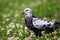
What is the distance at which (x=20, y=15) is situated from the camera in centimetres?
1247

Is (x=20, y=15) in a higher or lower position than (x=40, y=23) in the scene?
lower

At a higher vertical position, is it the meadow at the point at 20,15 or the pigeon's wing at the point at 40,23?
the pigeon's wing at the point at 40,23

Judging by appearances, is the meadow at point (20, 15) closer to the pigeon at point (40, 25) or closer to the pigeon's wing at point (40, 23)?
Answer: the pigeon at point (40, 25)

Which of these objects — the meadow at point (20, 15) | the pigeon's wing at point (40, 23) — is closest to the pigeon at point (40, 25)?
the pigeon's wing at point (40, 23)

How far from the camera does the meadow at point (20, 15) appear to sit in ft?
29.4

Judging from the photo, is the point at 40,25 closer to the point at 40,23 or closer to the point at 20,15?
the point at 40,23

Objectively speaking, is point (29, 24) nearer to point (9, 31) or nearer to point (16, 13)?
point (9, 31)

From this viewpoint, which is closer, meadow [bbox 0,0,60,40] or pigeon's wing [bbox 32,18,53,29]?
pigeon's wing [bbox 32,18,53,29]

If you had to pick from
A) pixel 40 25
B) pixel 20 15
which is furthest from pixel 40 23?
pixel 20 15

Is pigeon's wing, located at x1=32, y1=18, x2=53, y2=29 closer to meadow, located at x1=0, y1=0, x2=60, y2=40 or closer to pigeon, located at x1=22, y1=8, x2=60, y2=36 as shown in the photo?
pigeon, located at x1=22, y1=8, x2=60, y2=36

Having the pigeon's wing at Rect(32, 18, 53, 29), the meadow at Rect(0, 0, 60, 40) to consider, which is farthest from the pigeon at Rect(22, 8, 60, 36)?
the meadow at Rect(0, 0, 60, 40)

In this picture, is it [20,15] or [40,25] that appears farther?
[20,15]

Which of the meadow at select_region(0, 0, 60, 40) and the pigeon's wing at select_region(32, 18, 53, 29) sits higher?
the pigeon's wing at select_region(32, 18, 53, 29)

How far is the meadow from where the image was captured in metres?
8.95
